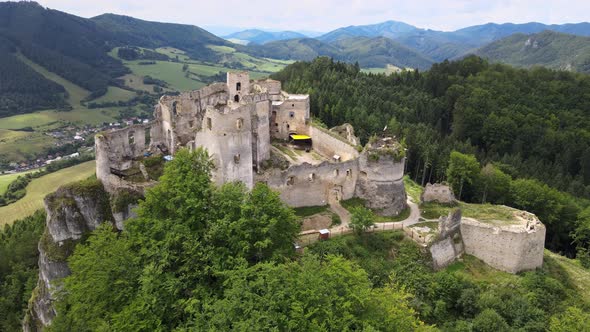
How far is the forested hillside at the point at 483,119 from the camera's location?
215ft

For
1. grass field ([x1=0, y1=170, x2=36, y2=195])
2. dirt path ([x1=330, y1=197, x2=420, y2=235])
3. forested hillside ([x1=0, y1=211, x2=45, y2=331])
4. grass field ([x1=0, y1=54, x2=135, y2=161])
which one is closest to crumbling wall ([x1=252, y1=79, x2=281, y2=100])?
dirt path ([x1=330, y1=197, x2=420, y2=235])

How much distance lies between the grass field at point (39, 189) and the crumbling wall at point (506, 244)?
2769 inches

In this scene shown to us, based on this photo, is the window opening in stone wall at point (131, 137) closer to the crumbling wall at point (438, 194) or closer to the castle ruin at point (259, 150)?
the castle ruin at point (259, 150)

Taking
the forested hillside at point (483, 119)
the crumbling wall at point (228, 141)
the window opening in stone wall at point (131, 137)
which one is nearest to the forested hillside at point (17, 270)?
the window opening in stone wall at point (131, 137)

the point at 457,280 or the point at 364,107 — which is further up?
the point at 364,107

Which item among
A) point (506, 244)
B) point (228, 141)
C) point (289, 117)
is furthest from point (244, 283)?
point (289, 117)

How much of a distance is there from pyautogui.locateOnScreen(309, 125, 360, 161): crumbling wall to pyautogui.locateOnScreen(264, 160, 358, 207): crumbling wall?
10.7ft

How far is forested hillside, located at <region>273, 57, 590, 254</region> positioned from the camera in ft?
215

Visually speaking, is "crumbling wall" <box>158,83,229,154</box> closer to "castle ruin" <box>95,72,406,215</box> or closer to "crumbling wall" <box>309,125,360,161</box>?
"castle ruin" <box>95,72,406,215</box>

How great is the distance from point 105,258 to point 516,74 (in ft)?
425

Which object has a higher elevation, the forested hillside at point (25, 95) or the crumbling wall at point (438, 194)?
the crumbling wall at point (438, 194)

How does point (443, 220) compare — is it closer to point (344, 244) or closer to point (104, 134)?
point (344, 244)

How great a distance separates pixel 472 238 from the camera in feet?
141

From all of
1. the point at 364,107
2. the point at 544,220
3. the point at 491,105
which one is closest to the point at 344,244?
the point at 544,220
